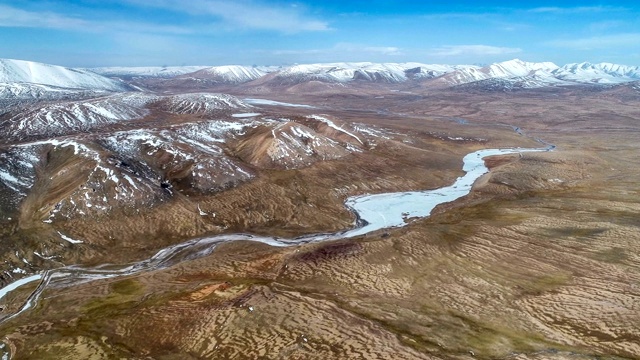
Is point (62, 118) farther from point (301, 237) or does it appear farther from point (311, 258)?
point (311, 258)

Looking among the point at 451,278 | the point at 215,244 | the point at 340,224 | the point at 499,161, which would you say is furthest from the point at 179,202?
the point at 499,161

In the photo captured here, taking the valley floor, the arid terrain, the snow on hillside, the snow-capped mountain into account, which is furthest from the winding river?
the snow on hillside

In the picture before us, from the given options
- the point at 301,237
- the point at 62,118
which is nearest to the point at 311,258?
the point at 301,237

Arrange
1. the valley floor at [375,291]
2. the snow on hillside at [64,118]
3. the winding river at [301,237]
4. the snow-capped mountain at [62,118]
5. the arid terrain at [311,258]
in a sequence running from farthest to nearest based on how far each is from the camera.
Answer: the snow on hillside at [64,118], the snow-capped mountain at [62,118], the winding river at [301,237], the arid terrain at [311,258], the valley floor at [375,291]

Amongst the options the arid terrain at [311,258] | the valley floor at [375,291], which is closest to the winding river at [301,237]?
the arid terrain at [311,258]

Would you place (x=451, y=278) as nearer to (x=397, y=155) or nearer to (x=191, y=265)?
(x=191, y=265)

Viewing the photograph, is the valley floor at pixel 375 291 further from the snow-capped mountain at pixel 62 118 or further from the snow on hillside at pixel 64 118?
the snow on hillside at pixel 64 118
